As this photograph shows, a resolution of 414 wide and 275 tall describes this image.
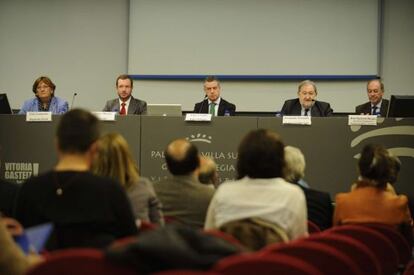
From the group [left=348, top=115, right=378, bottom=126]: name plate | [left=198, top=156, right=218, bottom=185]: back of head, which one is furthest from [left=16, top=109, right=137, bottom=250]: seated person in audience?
[left=348, top=115, right=378, bottom=126]: name plate

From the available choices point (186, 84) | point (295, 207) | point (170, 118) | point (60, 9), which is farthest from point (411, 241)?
point (60, 9)

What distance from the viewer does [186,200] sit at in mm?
3240

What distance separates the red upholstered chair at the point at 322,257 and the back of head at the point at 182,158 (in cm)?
130

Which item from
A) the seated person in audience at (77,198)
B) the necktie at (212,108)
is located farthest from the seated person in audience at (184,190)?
the necktie at (212,108)

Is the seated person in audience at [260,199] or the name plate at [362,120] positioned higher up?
the name plate at [362,120]

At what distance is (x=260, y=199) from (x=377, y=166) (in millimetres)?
1059

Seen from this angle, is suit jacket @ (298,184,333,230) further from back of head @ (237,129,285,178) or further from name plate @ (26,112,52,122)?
name plate @ (26,112,52,122)

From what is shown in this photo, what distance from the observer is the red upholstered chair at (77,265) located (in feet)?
5.37

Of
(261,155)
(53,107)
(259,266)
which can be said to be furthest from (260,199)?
(53,107)

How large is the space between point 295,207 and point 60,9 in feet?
21.5

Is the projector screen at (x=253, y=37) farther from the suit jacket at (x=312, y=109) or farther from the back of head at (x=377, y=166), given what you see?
the back of head at (x=377, y=166)

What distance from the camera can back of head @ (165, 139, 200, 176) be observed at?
3273 mm

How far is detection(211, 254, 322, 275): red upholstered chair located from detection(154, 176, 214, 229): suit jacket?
151cm

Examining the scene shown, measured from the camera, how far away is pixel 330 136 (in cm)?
568
